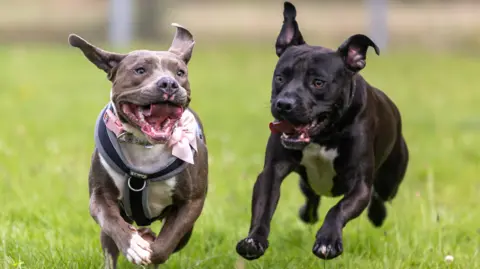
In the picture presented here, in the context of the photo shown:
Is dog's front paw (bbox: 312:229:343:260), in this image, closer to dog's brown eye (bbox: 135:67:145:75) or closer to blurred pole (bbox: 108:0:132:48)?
dog's brown eye (bbox: 135:67:145:75)

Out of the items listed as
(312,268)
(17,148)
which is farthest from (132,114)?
(17,148)

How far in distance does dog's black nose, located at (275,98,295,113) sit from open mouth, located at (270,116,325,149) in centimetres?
14

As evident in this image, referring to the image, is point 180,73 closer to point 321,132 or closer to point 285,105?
point 285,105

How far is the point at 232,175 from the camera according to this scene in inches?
357

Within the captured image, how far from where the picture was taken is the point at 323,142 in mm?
5387

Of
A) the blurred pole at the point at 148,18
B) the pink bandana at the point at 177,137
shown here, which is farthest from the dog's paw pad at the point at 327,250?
the blurred pole at the point at 148,18

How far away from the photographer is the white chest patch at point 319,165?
5406mm

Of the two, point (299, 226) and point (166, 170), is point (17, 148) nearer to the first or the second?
point (299, 226)

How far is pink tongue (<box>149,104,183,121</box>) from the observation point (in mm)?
4754

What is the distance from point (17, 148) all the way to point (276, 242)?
4.17 m

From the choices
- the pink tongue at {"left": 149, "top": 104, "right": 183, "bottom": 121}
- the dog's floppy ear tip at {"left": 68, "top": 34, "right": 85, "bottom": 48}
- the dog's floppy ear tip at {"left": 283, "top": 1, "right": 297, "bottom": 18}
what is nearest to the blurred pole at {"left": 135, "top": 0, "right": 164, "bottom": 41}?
the dog's floppy ear tip at {"left": 283, "top": 1, "right": 297, "bottom": 18}

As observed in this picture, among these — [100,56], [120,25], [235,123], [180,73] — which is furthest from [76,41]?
[120,25]

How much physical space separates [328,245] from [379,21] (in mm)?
19950

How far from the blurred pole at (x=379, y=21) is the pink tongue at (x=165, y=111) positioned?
780 inches
